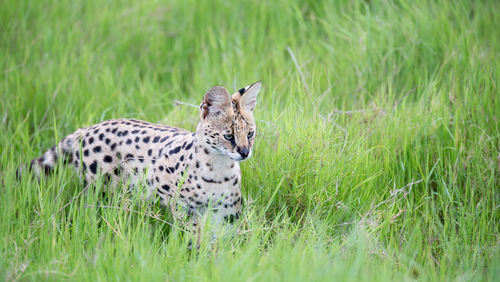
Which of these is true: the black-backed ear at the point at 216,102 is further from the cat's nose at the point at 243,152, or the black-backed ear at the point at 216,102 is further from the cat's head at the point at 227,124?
the cat's nose at the point at 243,152

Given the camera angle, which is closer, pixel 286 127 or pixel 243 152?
pixel 243 152

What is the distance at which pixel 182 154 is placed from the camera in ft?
13.9

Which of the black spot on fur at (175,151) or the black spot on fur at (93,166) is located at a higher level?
the black spot on fur at (175,151)

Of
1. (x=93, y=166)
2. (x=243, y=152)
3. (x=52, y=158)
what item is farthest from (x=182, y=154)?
(x=52, y=158)

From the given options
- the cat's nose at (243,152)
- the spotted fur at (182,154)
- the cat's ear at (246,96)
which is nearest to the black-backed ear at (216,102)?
the spotted fur at (182,154)

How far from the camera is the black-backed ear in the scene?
3.91 metres

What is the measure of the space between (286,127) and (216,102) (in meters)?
0.86

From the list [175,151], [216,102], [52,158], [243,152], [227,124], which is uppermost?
[216,102]

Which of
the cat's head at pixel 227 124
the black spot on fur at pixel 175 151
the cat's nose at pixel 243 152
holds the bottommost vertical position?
the black spot on fur at pixel 175 151

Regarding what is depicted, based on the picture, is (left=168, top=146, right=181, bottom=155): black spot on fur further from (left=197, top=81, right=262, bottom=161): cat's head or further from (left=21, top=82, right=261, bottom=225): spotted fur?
(left=197, top=81, right=262, bottom=161): cat's head

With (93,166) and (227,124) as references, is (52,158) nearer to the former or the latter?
(93,166)

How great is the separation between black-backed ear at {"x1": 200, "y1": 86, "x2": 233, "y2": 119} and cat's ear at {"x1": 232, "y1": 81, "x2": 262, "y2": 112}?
0.14 m

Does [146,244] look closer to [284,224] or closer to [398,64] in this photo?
[284,224]

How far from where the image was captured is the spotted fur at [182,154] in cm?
395
